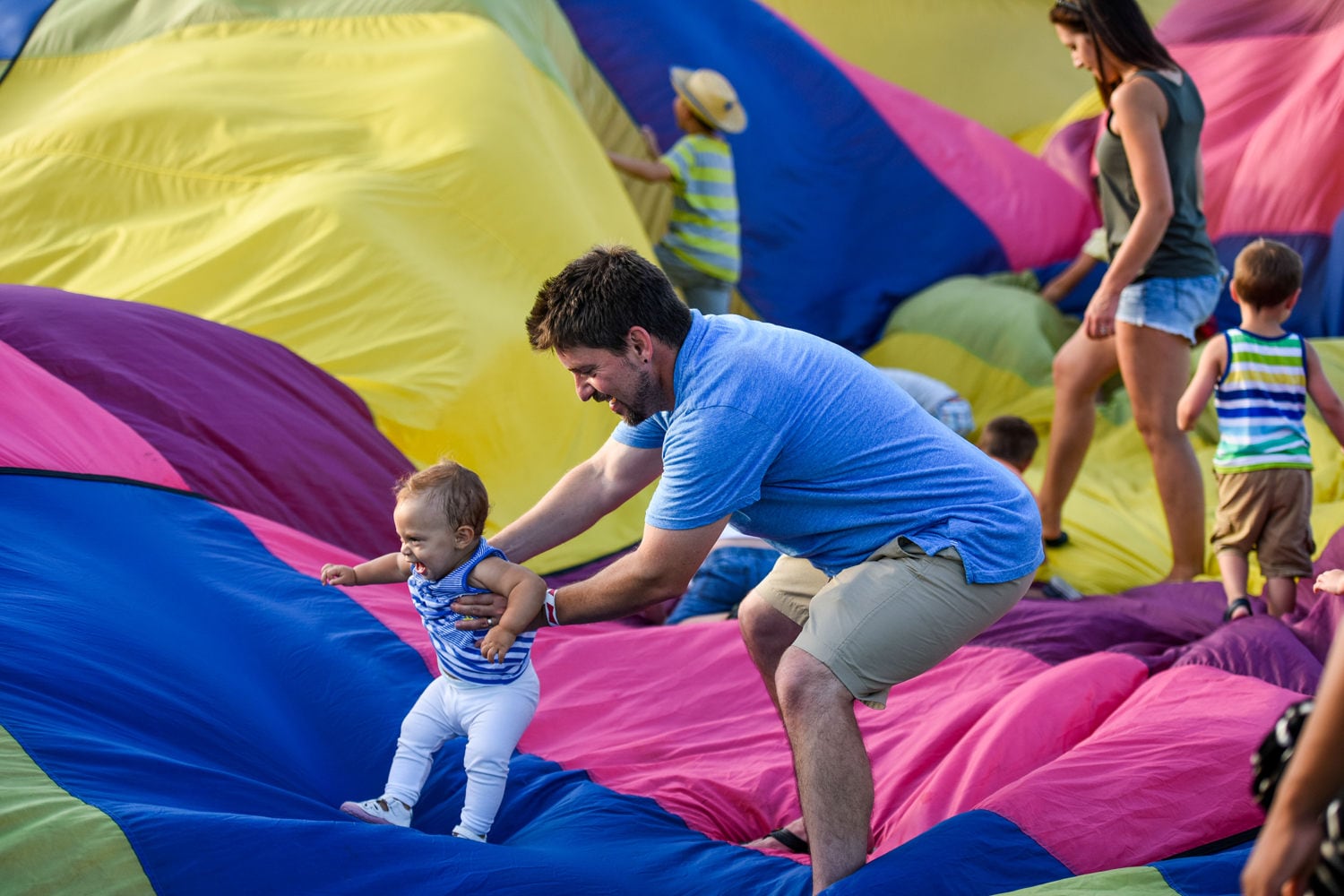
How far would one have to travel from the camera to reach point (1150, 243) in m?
3.77

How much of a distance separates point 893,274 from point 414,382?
2.92 meters

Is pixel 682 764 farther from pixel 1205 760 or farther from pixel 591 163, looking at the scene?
pixel 591 163

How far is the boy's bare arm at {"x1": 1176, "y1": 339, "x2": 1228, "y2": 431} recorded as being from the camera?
12.1ft

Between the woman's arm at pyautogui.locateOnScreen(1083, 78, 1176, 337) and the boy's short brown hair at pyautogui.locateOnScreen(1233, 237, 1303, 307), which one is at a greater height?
the woman's arm at pyautogui.locateOnScreen(1083, 78, 1176, 337)

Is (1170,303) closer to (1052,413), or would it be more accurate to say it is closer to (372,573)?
(1052,413)

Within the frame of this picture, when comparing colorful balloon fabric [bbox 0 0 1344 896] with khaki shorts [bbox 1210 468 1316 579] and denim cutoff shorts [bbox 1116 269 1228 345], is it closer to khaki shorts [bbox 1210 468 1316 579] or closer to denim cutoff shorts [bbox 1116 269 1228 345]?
khaki shorts [bbox 1210 468 1316 579]

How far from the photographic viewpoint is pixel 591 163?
17.3 ft

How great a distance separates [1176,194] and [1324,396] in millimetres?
657

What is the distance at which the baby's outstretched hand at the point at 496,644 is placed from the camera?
2.35m

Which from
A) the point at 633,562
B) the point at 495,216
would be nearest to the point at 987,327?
the point at 495,216

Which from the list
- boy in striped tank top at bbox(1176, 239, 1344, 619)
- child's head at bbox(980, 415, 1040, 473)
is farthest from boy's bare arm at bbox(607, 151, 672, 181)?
boy in striped tank top at bbox(1176, 239, 1344, 619)

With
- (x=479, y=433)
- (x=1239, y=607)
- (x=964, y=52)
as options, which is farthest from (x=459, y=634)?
(x=964, y=52)

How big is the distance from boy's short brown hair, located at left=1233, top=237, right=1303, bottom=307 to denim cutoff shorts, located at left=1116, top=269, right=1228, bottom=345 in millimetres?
252

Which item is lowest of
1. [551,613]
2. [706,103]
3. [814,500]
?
[551,613]
